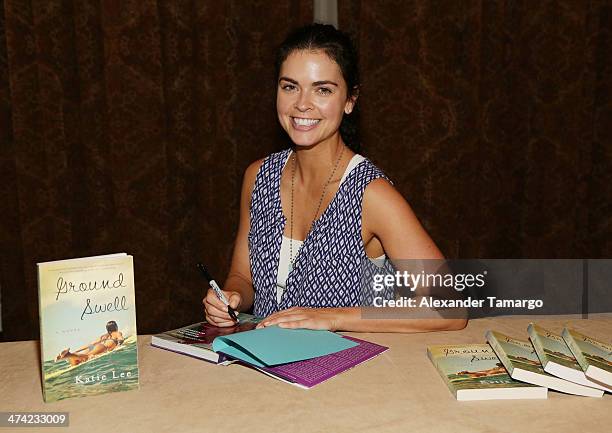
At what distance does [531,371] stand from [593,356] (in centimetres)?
13

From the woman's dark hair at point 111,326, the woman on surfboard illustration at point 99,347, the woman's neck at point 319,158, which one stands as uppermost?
the woman's neck at point 319,158

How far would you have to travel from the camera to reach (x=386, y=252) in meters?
1.81

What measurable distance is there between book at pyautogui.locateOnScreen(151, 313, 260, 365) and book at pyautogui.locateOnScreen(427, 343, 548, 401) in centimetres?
39

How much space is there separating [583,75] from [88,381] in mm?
2868

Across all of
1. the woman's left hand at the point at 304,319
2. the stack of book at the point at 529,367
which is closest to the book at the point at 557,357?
the stack of book at the point at 529,367

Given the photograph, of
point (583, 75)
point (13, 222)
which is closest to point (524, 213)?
point (583, 75)

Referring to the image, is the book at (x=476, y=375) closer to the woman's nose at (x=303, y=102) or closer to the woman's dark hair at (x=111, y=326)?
the woman's dark hair at (x=111, y=326)

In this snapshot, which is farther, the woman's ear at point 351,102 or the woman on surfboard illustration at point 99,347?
the woman's ear at point 351,102

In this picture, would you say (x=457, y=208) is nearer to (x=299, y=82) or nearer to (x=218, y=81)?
(x=218, y=81)

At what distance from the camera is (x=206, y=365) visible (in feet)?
4.17

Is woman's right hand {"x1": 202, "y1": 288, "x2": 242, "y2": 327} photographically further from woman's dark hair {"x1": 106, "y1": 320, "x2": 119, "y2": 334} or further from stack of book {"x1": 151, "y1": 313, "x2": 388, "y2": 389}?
woman's dark hair {"x1": 106, "y1": 320, "x2": 119, "y2": 334}

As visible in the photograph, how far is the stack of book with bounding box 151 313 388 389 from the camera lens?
1.21 metres

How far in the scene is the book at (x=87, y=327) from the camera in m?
1.08

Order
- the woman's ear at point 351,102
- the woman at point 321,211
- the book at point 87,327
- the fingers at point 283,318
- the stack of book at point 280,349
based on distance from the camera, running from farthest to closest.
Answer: the woman's ear at point 351,102, the woman at point 321,211, the fingers at point 283,318, the stack of book at point 280,349, the book at point 87,327
